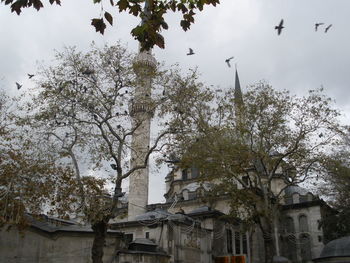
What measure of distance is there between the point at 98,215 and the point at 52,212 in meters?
1.83

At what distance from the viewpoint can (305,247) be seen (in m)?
37.0

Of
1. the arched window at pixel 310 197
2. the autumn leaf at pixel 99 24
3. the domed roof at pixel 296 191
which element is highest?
the domed roof at pixel 296 191

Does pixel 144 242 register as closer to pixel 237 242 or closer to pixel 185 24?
pixel 237 242

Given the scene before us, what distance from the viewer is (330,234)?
33.7 metres

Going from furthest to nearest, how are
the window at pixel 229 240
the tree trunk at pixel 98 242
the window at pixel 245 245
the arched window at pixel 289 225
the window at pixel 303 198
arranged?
the window at pixel 303 198, the arched window at pixel 289 225, the window at pixel 245 245, the window at pixel 229 240, the tree trunk at pixel 98 242

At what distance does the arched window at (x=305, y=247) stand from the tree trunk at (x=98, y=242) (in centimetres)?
2599

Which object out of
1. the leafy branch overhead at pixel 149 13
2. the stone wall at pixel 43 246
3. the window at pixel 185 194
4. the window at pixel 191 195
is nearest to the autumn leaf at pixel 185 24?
the leafy branch overhead at pixel 149 13

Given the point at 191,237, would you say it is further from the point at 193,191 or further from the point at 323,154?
the point at 193,191

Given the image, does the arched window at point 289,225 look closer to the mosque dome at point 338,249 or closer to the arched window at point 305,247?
the arched window at point 305,247

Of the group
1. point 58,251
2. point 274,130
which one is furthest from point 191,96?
point 58,251

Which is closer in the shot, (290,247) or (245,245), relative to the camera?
(245,245)

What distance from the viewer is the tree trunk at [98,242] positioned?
15773 millimetres

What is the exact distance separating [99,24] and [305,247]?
35.9 meters

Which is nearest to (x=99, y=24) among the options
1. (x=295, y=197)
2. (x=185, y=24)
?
(x=185, y=24)
